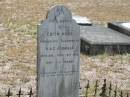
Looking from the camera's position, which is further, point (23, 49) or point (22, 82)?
point (23, 49)

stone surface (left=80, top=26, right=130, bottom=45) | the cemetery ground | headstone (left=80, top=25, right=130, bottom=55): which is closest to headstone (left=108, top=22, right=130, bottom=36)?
stone surface (left=80, top=26, right=130, bottom=45)

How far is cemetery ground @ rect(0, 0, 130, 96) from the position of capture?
1090 centimetres

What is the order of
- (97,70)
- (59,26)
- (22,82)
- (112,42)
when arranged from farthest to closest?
(112,42) < (97,70) < (22,82) < (59,26)

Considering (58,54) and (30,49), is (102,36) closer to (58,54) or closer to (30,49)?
(30,49)

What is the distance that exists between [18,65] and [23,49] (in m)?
1.85

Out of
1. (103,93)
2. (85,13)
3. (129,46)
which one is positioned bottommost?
(103,93)

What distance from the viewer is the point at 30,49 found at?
13.7 meters

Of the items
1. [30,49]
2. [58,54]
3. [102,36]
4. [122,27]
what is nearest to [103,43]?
[102,36]

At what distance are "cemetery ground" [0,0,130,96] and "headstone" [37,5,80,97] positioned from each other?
1761 mm

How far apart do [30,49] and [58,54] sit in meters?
5.58

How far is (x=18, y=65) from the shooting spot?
11883 mm

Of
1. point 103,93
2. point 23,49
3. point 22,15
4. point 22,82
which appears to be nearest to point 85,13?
point 22,15

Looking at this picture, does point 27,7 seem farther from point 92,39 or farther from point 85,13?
point 92,39

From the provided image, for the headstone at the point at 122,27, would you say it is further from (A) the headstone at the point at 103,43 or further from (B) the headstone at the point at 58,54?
(B) the headstone at the point at 58,54
